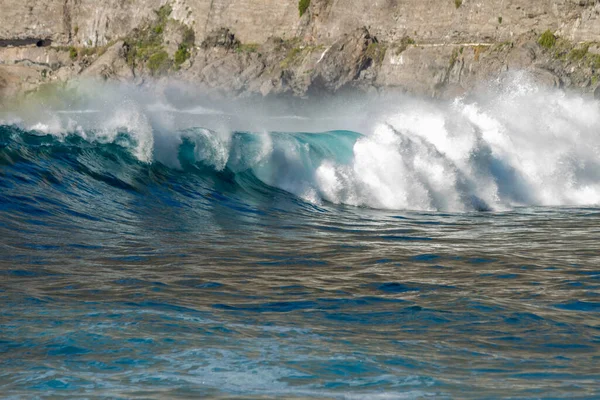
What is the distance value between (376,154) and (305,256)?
5.51 metres

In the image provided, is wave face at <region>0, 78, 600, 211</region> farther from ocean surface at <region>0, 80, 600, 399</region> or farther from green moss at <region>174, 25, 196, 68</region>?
green moss at <region>174, 25, 196, 68</region>

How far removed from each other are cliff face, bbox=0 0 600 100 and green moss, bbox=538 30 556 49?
5.3 inches

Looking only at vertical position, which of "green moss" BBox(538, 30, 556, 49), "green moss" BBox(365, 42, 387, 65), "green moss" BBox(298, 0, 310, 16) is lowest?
"green moss" BBox(365, 42, 387, 65)

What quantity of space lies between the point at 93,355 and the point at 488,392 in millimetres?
1887

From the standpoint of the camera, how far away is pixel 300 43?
49.1 metres

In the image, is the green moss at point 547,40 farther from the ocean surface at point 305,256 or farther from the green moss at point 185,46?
the green moss at point 185,46

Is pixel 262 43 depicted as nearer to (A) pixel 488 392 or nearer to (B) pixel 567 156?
(B) pixel 567 156

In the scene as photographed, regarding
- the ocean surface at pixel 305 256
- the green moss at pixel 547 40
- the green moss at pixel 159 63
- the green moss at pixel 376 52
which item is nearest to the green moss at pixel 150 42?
the green moss at pixel 159 63

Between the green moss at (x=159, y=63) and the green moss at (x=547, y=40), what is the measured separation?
24.6m

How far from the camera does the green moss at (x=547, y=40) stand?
124ft

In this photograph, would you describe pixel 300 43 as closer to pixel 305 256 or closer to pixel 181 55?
pixel 181 55

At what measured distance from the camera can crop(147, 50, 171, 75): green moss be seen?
55.0m

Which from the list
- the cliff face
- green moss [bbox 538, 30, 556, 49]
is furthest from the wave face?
green moss [bbox 538, 30, 556, 49]

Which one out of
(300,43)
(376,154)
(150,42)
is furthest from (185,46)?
(376,154)
